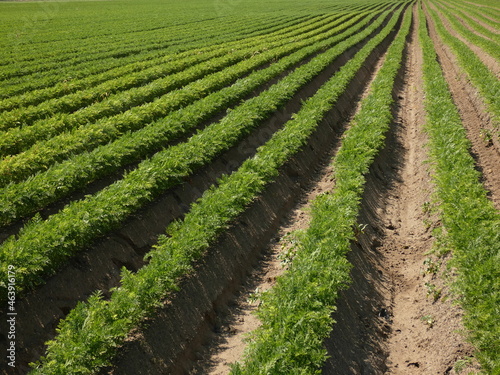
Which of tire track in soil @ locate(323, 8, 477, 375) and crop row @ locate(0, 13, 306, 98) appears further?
crop row @ locate(0, 13, 306, 98)

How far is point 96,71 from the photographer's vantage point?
22.2 metres

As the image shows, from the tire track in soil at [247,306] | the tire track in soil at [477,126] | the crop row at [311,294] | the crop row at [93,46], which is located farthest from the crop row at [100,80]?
the tire track in soil at [477,126]

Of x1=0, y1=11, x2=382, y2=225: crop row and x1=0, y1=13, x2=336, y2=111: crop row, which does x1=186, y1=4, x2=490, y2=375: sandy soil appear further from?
x1=0, y1=13, x2=336, y2=111: crop row

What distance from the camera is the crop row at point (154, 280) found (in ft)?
18.0

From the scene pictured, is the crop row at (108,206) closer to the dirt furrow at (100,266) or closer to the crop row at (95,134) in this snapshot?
the dirt furrow at (100,266)

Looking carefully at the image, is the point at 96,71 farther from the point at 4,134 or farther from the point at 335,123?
the point at 335,123

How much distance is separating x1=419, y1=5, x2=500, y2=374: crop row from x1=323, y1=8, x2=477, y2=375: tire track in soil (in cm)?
37

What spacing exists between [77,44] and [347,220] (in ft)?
101

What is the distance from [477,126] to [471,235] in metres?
10.4

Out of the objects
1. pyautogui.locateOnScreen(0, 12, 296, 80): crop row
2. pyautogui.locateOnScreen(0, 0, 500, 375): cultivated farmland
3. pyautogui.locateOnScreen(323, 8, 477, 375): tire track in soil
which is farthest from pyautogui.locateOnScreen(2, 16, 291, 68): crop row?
pyautogui.locateOnScreen(323, 8, 477, 375): tire track in soil

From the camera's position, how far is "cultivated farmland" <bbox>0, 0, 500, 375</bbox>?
6078mm

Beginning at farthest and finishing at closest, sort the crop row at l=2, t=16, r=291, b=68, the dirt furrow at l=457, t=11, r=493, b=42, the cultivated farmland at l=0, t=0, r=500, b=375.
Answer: the dirt furrow at l=457, t=11, r=493, b=42
the crop row at l=2, t=16, r=291, b=68
the cultivated farmland at l=0, t=0, r=500, b=375

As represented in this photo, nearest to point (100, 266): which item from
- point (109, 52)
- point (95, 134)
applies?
point (95, 134)

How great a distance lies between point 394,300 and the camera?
306 inches
